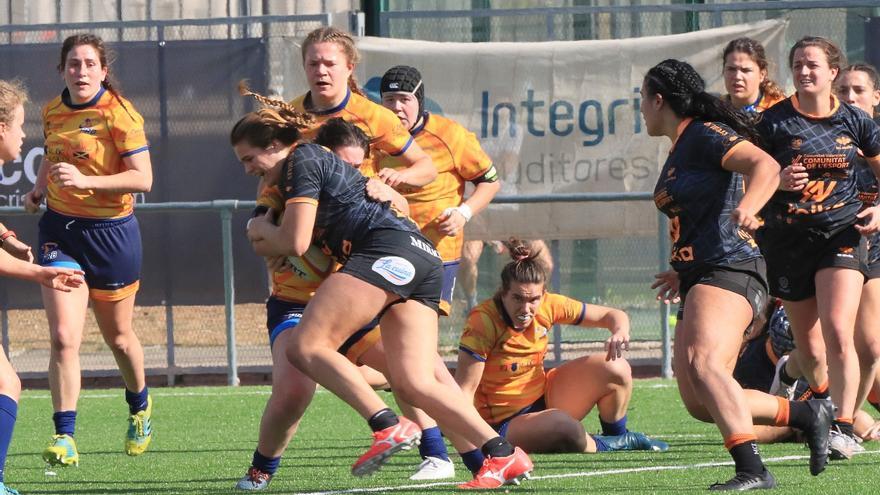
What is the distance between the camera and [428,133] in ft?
25.1

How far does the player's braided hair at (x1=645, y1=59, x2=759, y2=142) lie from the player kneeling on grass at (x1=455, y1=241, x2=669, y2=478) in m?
1.58

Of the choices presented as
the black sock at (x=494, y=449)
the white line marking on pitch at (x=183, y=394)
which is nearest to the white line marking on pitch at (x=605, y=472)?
the black sock at (x=494, y=449)

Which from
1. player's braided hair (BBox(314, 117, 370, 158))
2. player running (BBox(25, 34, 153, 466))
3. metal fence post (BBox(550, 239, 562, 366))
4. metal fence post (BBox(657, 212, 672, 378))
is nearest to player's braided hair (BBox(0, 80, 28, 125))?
player's braided hair (BBox(314, 117, 370, 158))

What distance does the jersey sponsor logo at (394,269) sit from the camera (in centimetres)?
545

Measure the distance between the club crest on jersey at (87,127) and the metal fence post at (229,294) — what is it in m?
3.92

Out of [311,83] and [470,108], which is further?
[470,108]

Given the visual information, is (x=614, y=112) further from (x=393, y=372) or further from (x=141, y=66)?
(x=393, y=372)

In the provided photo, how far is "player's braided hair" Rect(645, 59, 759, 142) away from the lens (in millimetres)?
5758

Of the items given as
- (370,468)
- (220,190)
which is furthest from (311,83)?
(220,190)

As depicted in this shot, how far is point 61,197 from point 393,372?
2.79m

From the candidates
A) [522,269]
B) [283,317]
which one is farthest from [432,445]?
[522,269]

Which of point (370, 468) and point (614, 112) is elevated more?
point (614, 112)

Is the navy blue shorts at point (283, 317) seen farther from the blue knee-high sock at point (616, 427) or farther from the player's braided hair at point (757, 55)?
the player's braided hair at point (757, 55)

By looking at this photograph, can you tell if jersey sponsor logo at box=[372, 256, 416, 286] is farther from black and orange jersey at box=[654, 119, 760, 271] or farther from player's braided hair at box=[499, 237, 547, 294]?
player's braided hair at box=[499, 237, 547, 294]
